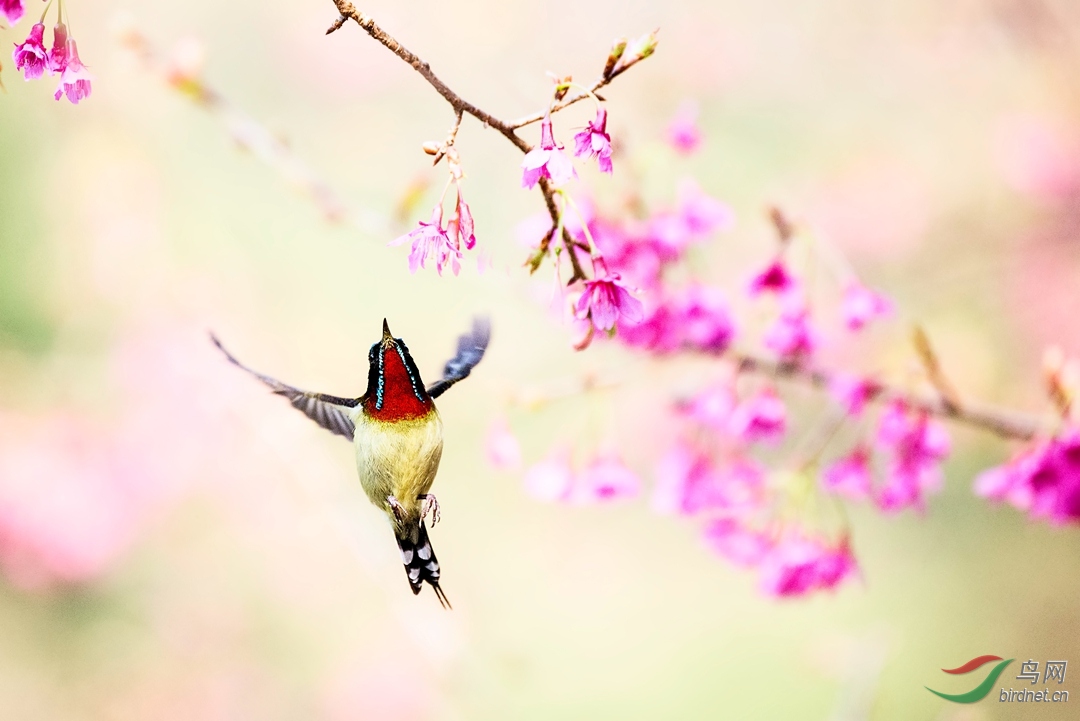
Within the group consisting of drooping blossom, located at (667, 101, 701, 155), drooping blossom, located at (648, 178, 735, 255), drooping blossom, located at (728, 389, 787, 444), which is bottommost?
drooping blossom, located at (728, 389, 787, 444)

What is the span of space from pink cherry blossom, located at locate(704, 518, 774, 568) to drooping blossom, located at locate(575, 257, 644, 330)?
0.84 metres

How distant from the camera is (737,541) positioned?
5.50 ft

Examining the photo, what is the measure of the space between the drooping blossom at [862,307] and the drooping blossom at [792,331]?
63mm

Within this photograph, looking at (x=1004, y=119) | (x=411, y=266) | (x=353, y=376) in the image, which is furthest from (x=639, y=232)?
(x=353, y=376)

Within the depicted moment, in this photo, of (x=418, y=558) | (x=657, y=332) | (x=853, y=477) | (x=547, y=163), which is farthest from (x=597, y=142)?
(x=853, y=477)

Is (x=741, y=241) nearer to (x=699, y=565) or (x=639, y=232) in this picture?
(x=699, y=565)

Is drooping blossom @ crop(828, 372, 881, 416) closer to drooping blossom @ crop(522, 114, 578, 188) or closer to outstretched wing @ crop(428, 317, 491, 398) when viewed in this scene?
outstretched wing @ crop(428, 317, 491, 398)

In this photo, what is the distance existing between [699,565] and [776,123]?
2088 millimetres

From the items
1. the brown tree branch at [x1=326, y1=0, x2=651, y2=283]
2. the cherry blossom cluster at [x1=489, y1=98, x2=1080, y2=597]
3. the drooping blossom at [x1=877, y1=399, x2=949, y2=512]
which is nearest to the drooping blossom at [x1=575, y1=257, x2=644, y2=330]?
the brown tree branch at [x1=326, y1=0, x2=651, y2=283]

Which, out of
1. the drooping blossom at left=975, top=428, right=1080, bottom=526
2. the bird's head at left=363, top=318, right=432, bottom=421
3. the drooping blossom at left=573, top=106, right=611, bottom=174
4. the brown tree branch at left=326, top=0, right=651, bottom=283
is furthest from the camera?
the drooping blossom at left=975, top=428, right=1080, bottom=526

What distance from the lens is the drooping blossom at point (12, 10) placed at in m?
0.84

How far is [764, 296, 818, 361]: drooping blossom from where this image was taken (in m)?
1.53

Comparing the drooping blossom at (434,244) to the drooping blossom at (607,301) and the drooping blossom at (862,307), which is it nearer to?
the drooping blossom at (607,301)
